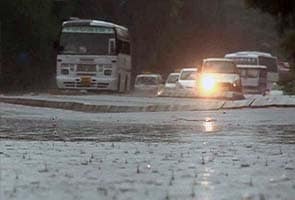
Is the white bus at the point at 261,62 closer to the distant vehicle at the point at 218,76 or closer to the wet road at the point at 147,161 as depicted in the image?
the distant vehicle at the point at 218,76

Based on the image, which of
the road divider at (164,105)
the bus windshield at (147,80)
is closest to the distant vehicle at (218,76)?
the road divider at (164,105)

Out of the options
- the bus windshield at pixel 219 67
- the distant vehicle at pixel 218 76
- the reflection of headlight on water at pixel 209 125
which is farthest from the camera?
the bus windshield at pixel 219 67

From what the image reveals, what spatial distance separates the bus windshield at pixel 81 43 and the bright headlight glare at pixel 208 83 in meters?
6.84

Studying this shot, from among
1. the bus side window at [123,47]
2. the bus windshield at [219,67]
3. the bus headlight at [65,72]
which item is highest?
the bus side window at [123,47]

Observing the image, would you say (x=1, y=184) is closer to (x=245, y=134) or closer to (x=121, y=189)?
(x=121, y=189)

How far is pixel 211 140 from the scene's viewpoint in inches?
480

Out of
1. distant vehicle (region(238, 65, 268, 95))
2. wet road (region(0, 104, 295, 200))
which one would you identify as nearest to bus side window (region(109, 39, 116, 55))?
distant vehicle (region(238, 65, 268, 95))

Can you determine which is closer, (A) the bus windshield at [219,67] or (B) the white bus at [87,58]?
(A) the bus windshield at [219,67]

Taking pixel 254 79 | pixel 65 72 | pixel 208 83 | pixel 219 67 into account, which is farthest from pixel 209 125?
pixel 254 79

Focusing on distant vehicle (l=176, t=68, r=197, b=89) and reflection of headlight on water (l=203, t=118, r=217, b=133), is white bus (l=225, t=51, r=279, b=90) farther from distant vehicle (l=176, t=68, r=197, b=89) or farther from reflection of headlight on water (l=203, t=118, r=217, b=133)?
reflection of headlight on water (l=203, t=118, r=217, b=133)

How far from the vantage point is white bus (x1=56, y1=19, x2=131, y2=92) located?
41062 mm

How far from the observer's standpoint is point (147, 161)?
8867 mm

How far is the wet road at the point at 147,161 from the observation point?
21.9ft

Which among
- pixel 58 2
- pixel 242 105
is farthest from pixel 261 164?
pixel 58 2
